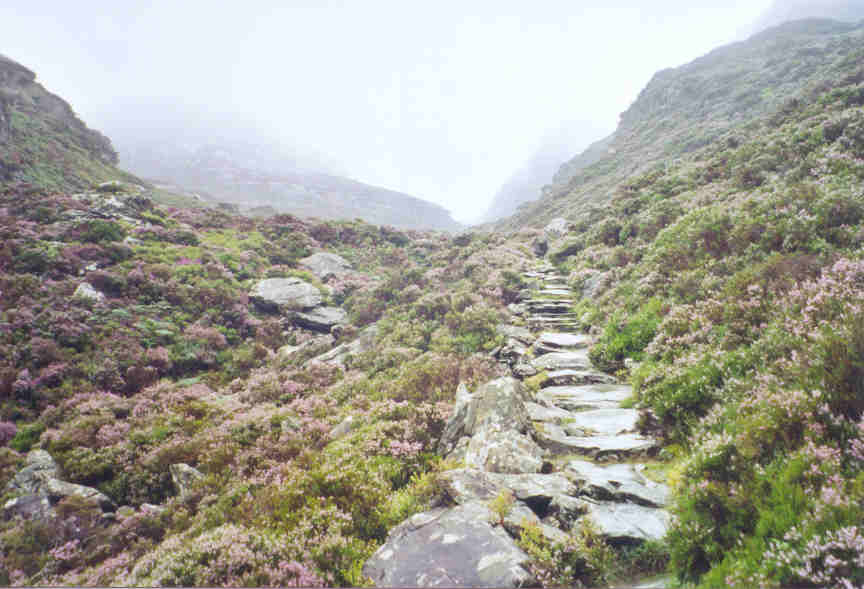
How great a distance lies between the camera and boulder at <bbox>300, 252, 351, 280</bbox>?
2425cm

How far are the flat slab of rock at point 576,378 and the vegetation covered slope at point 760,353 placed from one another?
0.51 metres

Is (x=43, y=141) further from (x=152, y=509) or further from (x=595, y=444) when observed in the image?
(x=595, y=444)

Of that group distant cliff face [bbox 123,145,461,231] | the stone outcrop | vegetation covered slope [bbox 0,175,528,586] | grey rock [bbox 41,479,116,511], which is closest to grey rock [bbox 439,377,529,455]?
vegetation covered slope [bbox 0,175,528,586]

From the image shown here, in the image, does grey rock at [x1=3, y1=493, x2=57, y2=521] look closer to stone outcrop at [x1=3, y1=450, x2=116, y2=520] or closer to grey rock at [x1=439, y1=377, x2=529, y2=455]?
stone outcrop at [x1=3, y1=450, x2=116, y2=520]

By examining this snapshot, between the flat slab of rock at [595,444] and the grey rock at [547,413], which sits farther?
the grey rock at [547,413]

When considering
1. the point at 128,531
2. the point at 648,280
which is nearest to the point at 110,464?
the point at 128,531

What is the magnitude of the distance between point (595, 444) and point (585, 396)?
210cm

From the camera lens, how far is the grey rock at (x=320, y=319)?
18000mm

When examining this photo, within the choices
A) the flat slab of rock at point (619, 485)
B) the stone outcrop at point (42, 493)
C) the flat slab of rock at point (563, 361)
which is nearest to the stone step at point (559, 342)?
the flat slab of rock at point (563, 361)

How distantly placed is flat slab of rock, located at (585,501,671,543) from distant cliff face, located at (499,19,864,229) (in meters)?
28.7

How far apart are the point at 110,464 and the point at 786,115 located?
34.8 metres

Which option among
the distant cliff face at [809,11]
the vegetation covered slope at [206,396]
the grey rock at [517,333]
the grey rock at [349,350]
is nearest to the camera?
the vegetation covered slope at [206,396]

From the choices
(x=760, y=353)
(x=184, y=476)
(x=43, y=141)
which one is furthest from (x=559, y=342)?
(x=43, y=141)

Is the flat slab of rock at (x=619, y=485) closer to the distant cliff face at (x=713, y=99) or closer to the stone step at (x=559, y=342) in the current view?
the stone step at (x=559, y=342)
